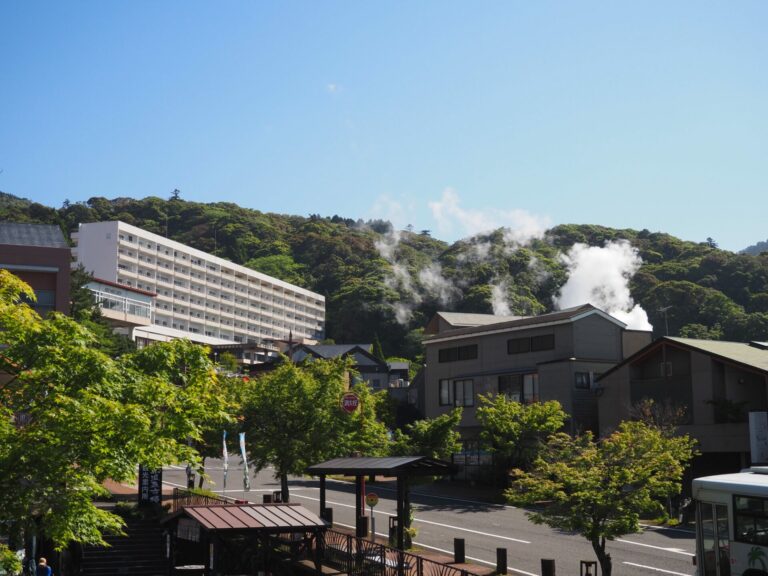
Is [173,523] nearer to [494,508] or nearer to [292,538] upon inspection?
[292,538]

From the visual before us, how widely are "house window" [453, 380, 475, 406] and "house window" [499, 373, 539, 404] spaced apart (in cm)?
272

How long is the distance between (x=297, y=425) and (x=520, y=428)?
12374 mm

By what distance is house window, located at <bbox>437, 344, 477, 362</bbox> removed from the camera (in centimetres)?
5669

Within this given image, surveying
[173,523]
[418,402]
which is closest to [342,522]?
[173,523]

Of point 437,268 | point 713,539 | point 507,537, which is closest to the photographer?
point 713,539

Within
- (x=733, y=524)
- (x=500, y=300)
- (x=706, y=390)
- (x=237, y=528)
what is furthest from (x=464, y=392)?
(x=500, y=300)

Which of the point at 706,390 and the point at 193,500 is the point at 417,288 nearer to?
the point at 706,390

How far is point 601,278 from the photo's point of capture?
408ft

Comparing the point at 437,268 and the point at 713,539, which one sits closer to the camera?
the point at 713,539

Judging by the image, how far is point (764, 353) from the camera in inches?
1743

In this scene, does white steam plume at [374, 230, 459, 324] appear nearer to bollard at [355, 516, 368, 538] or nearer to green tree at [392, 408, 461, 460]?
green tree at [392, 408, 461, 460]

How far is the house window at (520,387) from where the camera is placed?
170 ft

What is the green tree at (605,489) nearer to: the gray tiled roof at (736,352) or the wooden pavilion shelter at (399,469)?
the wooden pavilion shelter at (399,469)

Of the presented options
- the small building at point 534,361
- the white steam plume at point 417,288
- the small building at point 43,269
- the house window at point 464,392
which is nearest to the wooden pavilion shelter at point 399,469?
the small building at point 43,269
